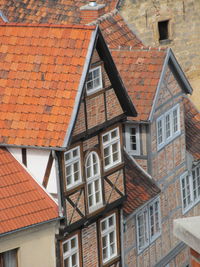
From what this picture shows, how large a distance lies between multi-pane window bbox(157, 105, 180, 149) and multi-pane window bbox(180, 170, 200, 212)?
65.9 inches

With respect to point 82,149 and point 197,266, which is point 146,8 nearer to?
point 82,149

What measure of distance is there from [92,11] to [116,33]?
144 cm

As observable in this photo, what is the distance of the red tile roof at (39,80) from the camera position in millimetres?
22562

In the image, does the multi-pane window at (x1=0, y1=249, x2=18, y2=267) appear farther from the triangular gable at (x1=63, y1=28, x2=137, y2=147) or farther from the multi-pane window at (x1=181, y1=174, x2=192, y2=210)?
the multi-pane window at (x1=181, y1=174, x2=192, y2=210)

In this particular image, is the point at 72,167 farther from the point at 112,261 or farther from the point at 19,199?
the point at 112,261

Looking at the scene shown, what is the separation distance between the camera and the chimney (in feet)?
110

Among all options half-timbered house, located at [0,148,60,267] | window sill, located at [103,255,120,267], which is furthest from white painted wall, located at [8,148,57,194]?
window sill, located at [103,255,120,267]

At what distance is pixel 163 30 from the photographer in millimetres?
39719

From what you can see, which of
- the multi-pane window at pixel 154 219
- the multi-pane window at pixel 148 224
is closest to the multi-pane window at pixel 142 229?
the multi-pane window at pixel 148 224

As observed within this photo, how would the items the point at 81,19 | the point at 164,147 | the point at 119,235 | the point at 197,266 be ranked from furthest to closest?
the point at 81,19, the point at 164,147, the point at 119,235, the point at 197,266

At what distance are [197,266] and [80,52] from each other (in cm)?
1099

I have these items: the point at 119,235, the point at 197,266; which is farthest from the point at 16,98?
the point at 197,266

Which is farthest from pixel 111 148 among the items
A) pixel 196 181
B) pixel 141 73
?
pixel 196 181

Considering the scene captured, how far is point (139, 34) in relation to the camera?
127ft
